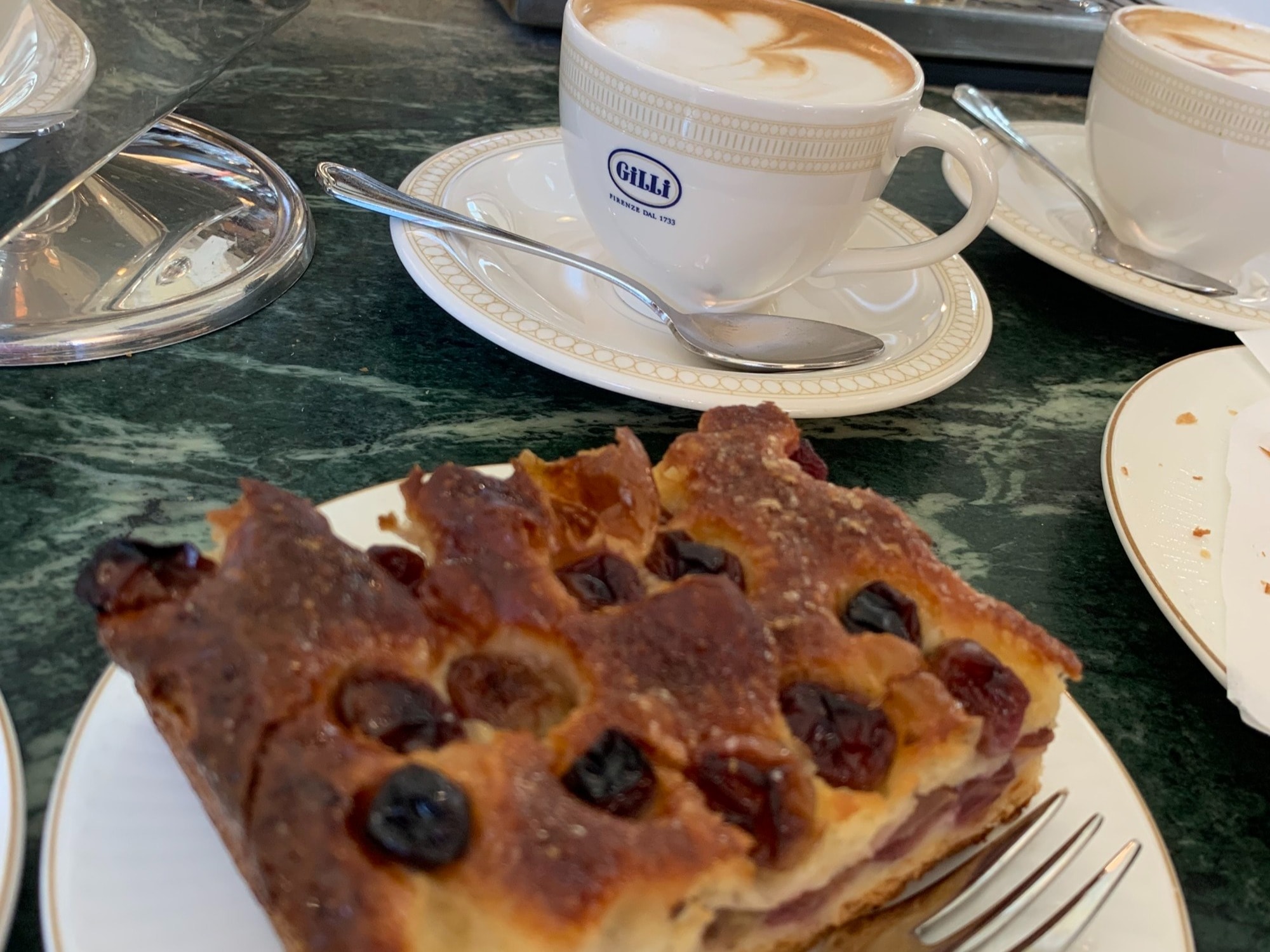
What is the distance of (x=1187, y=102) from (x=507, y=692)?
145cm

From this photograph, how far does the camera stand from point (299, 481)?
3.36ft

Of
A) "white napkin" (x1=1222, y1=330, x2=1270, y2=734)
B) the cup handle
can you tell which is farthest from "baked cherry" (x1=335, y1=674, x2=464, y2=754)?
the cup handle

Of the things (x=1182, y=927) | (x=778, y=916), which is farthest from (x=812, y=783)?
(x=1182, y=927)

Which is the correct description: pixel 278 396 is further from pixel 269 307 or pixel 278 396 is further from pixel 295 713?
pixel 295 713

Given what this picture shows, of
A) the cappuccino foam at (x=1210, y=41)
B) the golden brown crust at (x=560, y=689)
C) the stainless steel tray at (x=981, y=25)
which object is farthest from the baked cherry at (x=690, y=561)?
the stainless steel tray at (x=981, y=25)

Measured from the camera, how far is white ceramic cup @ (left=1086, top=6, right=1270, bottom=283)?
4.84 feet

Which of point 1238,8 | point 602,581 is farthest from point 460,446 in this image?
point 1238,8

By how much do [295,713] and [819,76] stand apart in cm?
108

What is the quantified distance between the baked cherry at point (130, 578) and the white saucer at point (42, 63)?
0.94 metres

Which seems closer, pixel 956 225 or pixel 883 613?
pixel 883 613

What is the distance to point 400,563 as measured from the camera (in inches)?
28.5

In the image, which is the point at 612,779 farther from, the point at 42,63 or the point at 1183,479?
the point at 42,63

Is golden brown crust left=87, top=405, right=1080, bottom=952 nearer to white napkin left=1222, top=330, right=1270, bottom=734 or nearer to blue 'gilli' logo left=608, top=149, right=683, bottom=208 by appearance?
white napkin left=1222, top=330, right=1270, bottom=734

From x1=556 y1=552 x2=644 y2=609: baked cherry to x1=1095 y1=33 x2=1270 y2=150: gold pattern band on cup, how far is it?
4.27 feet
